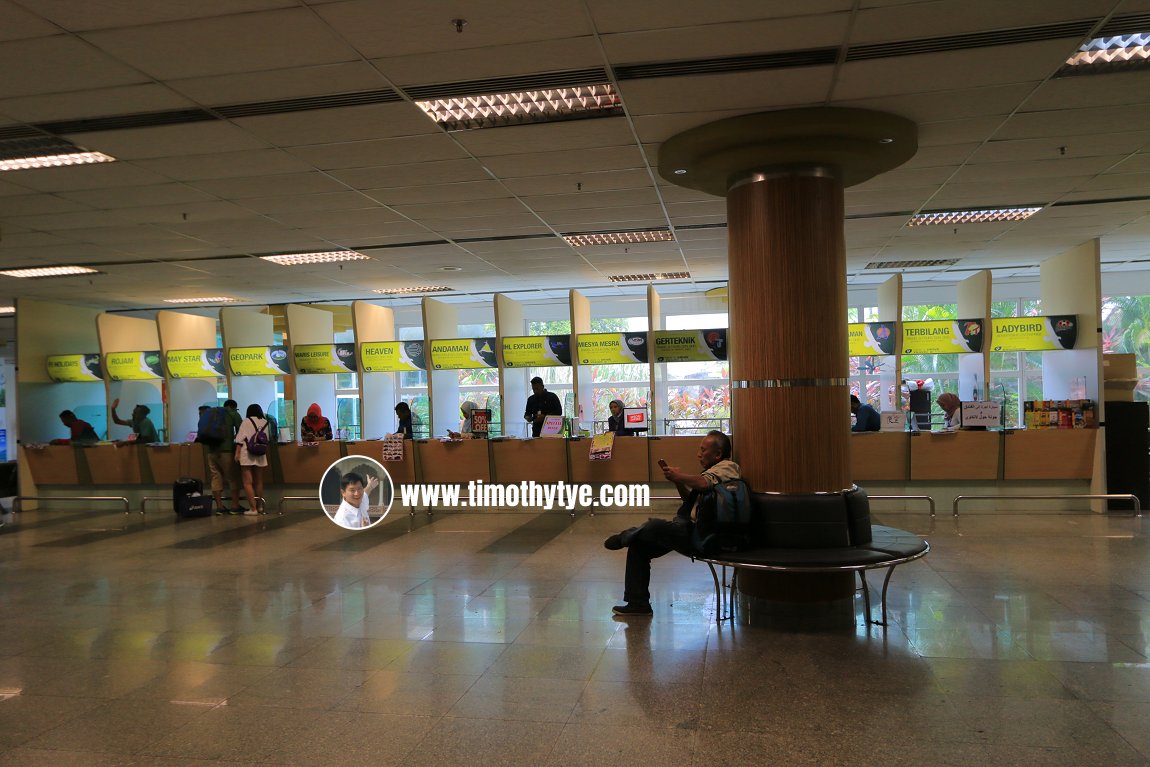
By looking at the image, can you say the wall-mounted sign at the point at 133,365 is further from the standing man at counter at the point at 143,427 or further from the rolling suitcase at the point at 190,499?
the rolling suitcase at the point at 190,499

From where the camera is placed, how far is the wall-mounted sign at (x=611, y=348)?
11148 millimetres

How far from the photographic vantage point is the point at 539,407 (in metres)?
11.2

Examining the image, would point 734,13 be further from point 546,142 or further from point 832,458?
point 832,458

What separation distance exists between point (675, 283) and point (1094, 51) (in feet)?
34.0

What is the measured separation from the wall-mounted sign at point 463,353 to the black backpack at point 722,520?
22.2 feet

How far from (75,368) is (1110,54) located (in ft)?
47.1

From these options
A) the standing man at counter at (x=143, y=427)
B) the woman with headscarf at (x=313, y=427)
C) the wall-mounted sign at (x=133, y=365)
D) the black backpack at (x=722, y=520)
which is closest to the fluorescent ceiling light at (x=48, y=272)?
the wall-mounted sign at (x=133, y=365)

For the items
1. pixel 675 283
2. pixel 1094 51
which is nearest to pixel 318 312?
pixel 675 283

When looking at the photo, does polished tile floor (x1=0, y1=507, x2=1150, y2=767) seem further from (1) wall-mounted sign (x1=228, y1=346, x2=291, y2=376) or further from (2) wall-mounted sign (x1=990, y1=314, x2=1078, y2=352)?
(1) wall-mounted sign (x1=228, y1=346, x2=291, y2=376)

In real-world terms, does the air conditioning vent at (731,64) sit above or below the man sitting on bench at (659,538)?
above

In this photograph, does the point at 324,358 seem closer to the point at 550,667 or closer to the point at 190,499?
the point at 190,499

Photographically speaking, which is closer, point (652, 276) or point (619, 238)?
point (619, 238)

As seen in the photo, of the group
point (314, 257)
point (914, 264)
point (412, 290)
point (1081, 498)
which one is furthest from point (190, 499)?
point (914, 264)

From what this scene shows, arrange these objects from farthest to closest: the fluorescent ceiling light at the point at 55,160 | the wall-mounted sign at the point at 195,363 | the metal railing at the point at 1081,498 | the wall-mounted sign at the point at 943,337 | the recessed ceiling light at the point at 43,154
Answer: the wall-mounted sign at the point at 195,363, the wall-mounted sign at the point at 943,337, the metal railing at the point at 1081,498, the fluorescent ceiling light at the point at 55,160, the recessed ceiling light at the point at 43,154
